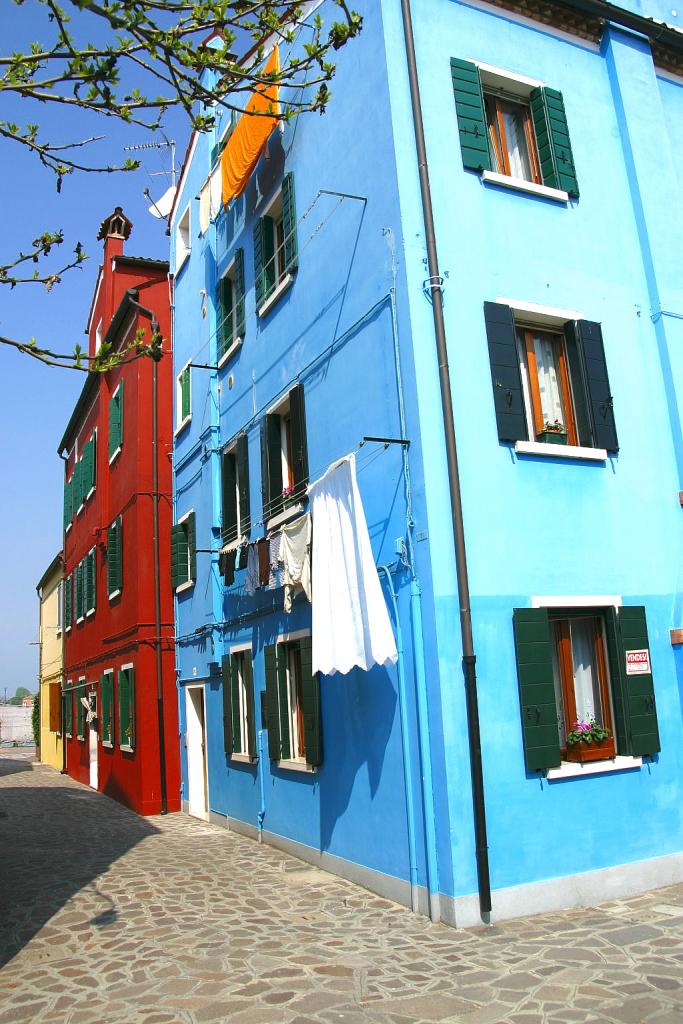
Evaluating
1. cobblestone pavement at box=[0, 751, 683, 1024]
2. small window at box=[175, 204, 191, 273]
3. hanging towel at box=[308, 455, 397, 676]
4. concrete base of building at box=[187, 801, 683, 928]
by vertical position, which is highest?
small window at box=[175, 204, 191, 273]

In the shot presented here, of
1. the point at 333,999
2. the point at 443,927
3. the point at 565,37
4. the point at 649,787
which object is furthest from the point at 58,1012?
the point at 565,37

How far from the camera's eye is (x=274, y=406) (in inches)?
436

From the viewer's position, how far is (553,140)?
905 cm

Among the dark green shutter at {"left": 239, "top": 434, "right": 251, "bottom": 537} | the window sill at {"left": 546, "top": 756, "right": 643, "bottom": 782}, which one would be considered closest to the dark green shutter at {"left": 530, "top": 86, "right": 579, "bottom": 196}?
the dark green shutter at {"left": 239, "top": 434, "right": 251, "bottom": 537}

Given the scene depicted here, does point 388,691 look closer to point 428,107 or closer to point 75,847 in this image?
point 428,107

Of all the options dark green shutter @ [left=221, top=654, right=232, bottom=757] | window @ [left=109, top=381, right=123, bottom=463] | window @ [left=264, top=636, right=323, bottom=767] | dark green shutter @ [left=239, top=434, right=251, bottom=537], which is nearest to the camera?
window @ [left=264, top=636, right=323, bottom=767]

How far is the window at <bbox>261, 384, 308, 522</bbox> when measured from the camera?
33.3ft

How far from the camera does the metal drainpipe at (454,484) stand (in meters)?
6.90

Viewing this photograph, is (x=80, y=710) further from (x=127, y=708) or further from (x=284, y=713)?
(x=284, y=713)

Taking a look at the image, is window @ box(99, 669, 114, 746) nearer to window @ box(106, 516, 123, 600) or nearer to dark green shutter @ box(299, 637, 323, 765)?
window @ box(106, 516, 123, 600)

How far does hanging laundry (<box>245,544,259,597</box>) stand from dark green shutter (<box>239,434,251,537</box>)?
93cm

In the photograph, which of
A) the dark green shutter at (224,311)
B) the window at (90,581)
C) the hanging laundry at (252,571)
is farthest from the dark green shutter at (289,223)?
the window at (90,581)

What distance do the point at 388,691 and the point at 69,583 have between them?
20.5m

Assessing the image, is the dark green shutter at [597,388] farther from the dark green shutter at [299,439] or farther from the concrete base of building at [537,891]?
the concrete base of building at [537,891]
